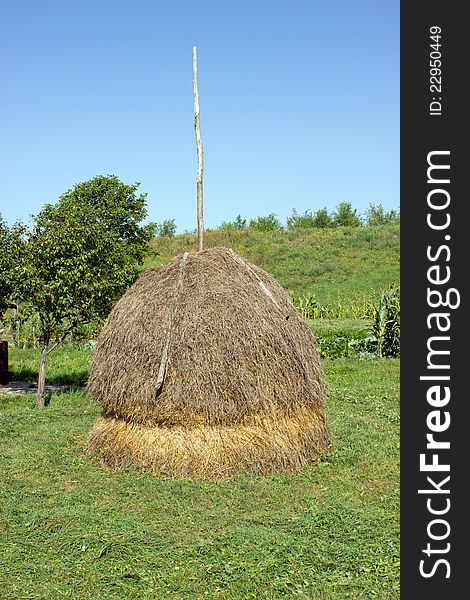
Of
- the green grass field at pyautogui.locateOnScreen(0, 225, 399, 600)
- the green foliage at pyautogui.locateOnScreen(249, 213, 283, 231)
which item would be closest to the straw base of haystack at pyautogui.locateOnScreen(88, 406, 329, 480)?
the green grass field at pyautogui.locateOnScreen(0, 225, 399, 600)

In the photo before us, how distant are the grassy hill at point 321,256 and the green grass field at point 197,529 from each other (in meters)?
31.6

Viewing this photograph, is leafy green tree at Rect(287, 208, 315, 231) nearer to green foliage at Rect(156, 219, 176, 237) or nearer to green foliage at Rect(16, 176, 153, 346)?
green foliage at Rect(156, 219, 176, 237)

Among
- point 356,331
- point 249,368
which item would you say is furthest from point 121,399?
point 356,331

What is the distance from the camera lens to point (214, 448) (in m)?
9.35

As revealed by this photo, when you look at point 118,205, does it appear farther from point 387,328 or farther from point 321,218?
point 321,218

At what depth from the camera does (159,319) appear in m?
9.81

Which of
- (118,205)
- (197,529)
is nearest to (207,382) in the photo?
(197,529)

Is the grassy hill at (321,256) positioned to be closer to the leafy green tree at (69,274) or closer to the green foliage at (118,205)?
the green foliage at (118,205)

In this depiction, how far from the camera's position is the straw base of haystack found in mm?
9312

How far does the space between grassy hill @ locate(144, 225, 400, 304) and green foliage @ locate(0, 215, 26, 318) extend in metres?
27.1

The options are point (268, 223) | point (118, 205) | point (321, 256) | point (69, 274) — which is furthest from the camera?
point (268, 223)

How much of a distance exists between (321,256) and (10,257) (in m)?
40.7

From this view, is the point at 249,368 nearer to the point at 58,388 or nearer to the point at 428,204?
the point at 428,204

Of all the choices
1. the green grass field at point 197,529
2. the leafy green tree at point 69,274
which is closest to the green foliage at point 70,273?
the leafy green tree at point 69,274
